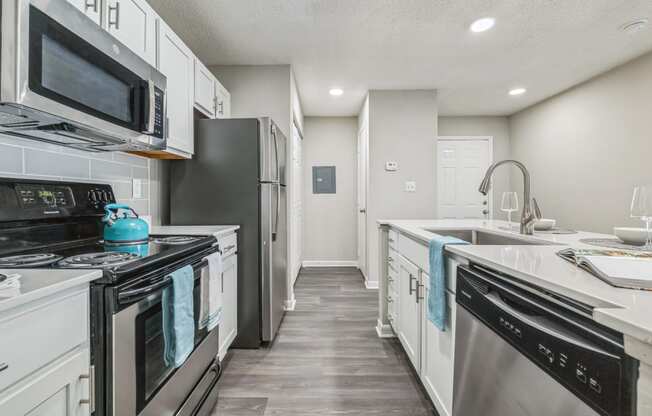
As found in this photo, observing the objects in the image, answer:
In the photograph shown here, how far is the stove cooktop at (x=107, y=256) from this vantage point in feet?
3.00

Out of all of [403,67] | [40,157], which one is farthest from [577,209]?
[40,157]

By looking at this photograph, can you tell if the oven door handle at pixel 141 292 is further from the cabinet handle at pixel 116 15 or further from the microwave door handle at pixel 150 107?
the cabinet handle at pixel 116 15

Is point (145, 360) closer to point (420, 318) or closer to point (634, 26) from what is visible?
point (420, 318)

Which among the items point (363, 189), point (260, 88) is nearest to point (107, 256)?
point (260, 88)

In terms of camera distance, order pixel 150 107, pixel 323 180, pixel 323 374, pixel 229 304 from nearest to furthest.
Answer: pixel 150 107 → pixel 323 374 → pixel 229 304 → pixel 323 180

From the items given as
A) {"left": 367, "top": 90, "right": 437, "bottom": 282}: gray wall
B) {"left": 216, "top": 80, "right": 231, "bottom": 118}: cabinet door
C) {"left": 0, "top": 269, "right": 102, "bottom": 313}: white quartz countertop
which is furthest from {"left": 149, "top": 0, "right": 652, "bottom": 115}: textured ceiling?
{"left": 0, "top": 269, "right": 102, "bottom": 313}: white quartz countertop

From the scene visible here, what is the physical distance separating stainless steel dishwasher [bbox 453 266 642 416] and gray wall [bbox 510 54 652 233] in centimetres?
326

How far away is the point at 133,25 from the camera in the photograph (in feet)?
5.08

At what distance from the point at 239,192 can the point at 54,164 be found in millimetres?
1007

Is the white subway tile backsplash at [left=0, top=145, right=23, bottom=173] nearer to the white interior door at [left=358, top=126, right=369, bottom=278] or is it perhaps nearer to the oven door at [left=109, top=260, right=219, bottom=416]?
the oven door at [left=109, top=260, right=219, bottom=416]

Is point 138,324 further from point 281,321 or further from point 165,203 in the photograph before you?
point 281,321

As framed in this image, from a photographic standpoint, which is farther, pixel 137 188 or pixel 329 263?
pixel 329 263

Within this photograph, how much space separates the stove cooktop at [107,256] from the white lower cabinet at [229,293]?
49 cm

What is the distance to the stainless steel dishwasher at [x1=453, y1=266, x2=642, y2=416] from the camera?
533 mm
